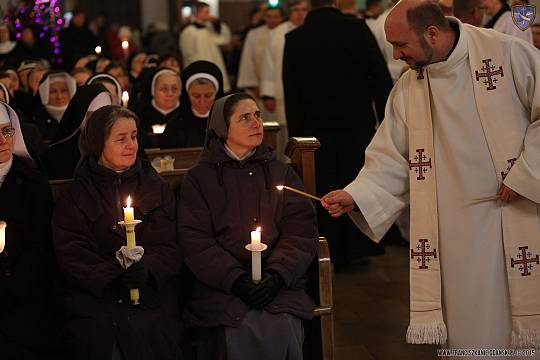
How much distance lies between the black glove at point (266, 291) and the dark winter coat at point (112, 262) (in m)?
0.44

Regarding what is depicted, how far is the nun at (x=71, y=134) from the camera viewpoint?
5.73m

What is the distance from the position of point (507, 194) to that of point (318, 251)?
104 centimetres

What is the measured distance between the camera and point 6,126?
4.39m

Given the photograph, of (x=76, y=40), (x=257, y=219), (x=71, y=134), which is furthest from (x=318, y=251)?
(x=76, y=40)

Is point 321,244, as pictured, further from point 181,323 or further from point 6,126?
point 6,126

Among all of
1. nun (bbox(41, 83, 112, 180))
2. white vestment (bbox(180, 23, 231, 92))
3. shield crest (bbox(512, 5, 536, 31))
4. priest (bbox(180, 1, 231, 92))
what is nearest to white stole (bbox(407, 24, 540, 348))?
shield crest (bbox(512, 5, 536, 31))

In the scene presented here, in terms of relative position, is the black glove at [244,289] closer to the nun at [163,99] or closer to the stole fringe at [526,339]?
the stole fringe at [526,339]

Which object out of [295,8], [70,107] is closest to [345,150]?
[70,107]

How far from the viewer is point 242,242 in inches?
182

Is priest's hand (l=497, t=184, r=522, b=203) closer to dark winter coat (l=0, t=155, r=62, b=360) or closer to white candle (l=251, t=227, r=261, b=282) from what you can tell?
white candle (l=251, t=227, r=261, b=282)

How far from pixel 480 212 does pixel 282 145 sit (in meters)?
5.80

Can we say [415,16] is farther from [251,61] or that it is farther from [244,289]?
[251,61]

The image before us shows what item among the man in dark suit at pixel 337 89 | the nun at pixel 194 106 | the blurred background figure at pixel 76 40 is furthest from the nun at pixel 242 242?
the blurred background figure at pixel 76 40

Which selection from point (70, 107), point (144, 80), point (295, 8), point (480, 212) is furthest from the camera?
point (295, 8)
